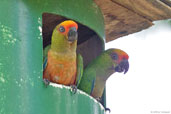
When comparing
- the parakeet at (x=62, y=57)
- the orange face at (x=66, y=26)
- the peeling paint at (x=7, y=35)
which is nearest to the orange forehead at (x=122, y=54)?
the parakeet at (x=62, y=57)

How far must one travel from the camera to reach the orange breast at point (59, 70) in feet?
18.9

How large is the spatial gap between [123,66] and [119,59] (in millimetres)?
142

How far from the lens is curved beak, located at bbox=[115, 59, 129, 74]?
6.87 metres

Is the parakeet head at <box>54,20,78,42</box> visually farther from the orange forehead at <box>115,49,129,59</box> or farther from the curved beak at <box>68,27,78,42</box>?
the orange forehead at <box>115,49,129,59</box>

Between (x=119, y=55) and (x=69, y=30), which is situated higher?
(x=69, y=30)

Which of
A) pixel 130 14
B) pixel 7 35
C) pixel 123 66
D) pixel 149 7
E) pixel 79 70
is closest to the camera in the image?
pixel 7 35

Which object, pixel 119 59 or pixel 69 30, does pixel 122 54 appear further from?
pixel 69 30

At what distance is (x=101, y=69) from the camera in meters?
6.95

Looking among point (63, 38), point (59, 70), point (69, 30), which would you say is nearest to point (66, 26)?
point (69, 30)

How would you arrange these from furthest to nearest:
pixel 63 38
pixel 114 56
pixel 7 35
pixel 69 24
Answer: pixel 114 56 → pixel 63 38 → pixel 69 24 → pixel 7 35

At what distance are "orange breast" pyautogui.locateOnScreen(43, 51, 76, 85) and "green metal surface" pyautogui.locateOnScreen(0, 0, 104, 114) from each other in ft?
1.61

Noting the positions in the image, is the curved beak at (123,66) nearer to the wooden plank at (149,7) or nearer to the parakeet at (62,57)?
the wooden plank at (149,7)

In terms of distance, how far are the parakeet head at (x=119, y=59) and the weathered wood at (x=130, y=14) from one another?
1.07 feet

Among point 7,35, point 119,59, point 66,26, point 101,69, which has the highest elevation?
point 66,26
